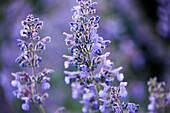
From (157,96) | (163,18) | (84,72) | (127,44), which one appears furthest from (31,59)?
(127,44)

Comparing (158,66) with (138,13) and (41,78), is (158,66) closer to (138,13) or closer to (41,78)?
(138,13)

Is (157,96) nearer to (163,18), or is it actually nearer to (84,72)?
(84,72)

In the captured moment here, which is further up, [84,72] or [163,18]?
[163,18]

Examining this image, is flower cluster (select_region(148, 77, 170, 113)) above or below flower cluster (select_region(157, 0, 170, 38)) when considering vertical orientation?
below

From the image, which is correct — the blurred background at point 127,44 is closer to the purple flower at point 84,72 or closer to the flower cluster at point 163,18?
the flower cluster at point 163,18

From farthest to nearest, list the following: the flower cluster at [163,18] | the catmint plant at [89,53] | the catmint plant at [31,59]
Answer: the flower cluster at [163,18]
the catmint plant at [31,59]
the catmint plant at [89,53]

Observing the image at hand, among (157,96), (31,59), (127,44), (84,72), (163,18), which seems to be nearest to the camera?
(84,72)

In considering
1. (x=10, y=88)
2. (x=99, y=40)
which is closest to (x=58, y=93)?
(x=10, y=88)

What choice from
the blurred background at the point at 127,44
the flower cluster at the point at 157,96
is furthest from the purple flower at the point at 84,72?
the blurred background at the point at 127,44

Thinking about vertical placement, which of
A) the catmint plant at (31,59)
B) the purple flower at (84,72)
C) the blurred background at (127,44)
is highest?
the blurred background at (127,44)

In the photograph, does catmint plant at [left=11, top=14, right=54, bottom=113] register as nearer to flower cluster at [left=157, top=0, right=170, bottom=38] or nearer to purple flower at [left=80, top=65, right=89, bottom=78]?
purple flower at [left=80, top=65, right=89, bottom=78]

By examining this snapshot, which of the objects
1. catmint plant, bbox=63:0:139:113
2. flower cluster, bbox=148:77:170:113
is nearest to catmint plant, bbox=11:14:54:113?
catmint plant, bbox=63:0:139:113
